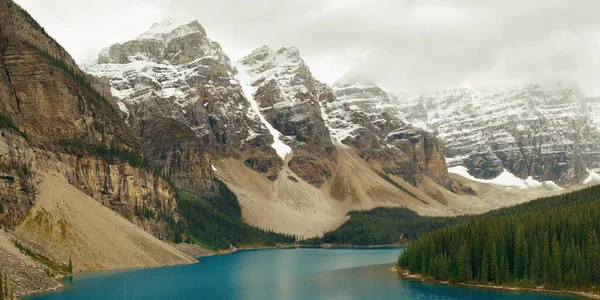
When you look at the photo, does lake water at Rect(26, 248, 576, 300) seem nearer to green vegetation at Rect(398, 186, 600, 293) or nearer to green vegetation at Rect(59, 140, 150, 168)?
green vegetation at Rect(398, 186, 600, 293)

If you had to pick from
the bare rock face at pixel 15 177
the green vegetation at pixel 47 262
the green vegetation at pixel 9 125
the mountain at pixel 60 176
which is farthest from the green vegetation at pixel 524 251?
the green vegetation at pixel 9 125

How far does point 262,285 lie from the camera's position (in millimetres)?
125000

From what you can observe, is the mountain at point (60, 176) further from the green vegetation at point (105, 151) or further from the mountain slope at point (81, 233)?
the green vegetation at point (105, 151)

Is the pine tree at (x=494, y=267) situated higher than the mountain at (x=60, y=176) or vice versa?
the mountain at (x=60, y=176)

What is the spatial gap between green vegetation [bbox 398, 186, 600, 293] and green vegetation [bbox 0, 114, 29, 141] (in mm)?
86050

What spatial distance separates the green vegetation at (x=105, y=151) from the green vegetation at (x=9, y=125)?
54.2 feet

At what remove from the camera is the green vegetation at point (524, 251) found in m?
108

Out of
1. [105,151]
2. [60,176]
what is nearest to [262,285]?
[60,176]

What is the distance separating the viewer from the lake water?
107000 mm

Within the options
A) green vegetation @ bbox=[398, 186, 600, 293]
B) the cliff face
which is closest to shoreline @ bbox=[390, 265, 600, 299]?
green vegetation @ bbox=[398, 186, 600, 293]

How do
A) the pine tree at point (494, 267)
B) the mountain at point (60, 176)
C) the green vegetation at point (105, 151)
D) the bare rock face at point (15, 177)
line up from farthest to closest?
the green vegetation at point (105, 151) → the bare rock face at point (15, 177) → the mountain at point (60, 176) → the pine tree at point (494, 267)

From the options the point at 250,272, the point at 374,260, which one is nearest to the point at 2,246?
the point at 250,272

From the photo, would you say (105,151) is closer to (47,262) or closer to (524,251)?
(47,262)

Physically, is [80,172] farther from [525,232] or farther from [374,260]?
[525,232]
